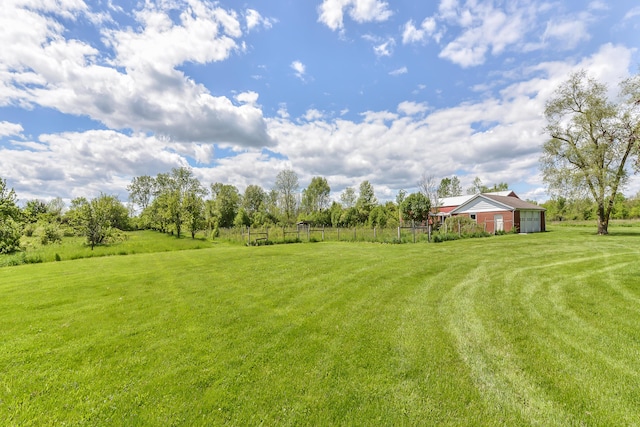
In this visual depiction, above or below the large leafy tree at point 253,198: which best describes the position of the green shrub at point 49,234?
below

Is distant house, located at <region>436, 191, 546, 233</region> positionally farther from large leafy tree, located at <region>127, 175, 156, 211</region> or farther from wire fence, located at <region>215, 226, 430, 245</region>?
large leafy tree, located at <region>127, 175, 156, 211</region>

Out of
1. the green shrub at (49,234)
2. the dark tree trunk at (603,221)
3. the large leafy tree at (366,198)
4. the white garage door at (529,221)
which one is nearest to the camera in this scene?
the green shrub at (49,234)

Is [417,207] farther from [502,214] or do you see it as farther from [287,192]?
[287,192]

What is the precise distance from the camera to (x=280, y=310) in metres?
5.17

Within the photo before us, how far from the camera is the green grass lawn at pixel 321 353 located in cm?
259

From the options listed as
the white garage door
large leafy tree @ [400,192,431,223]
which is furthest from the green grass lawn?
large leafy tree @ [400,192,431,223]

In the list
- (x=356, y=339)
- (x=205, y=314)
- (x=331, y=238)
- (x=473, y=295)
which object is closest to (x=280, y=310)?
(x=205, y=314)

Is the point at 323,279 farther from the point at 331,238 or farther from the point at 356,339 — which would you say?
the point at 331,238

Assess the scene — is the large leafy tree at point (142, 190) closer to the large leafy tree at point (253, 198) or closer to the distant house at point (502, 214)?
the large leafy tree at point (253, 198)

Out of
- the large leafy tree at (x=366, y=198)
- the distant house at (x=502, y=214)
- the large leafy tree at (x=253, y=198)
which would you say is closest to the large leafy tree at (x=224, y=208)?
the large leafy tree at (x=253, y=198)

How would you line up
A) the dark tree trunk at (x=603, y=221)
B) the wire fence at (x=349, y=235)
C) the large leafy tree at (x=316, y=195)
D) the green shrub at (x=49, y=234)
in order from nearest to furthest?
the wire fence at (x=349, y=235), the green shrub at (x=49, y=234), the dark tree trunk at (x=603, y=221), the large leafy tree at (x=316, y=195)

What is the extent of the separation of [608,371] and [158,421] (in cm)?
495

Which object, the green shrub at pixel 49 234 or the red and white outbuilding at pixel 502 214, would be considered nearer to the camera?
the green shrub at pixel 49 234

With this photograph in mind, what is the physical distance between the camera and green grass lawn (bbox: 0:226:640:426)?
2.59 meters
